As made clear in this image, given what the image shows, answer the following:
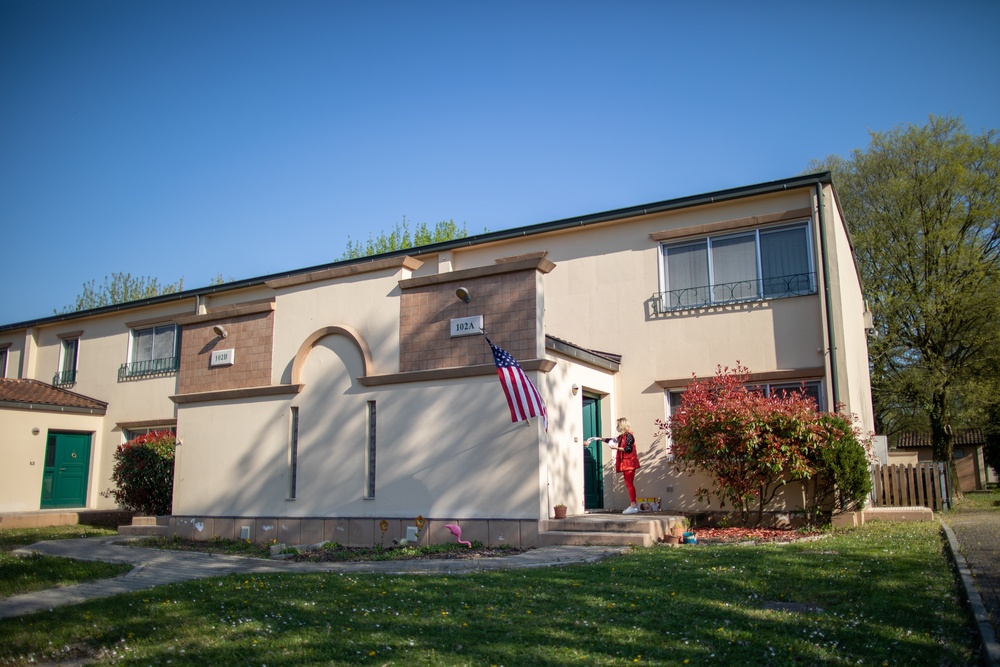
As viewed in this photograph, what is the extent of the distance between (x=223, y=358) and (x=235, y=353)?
308 millimetres

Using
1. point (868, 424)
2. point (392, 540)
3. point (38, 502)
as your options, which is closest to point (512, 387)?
point (392, 540)

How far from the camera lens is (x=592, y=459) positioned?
Answer: 1540 centimetres

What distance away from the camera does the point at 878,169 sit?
28328 millimetres

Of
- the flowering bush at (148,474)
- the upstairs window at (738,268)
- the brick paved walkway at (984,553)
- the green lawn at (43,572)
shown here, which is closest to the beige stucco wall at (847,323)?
the upstairs window at (738,268)

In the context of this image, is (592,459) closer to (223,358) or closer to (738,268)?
(738,268)

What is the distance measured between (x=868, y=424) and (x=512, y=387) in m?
11.7

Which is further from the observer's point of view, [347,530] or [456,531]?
[347,530]

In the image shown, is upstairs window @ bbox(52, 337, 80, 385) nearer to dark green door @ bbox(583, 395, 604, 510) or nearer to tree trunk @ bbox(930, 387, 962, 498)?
dark green door @ bbox(583, 395, 604, 510)

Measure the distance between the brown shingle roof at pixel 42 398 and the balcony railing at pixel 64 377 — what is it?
37 cm

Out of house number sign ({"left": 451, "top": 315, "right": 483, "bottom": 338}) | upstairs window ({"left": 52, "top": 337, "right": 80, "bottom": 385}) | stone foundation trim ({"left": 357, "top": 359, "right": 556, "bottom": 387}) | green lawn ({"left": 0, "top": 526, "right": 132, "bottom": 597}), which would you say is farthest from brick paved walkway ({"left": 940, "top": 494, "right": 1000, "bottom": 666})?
upstairs window ({"left": 52, "top": 337, "right": 80, "bottom": 385})

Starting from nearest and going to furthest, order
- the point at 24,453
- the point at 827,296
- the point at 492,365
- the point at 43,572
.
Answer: the point at 43,572 < the point at 492,365 < the point at 827,296 < the point at 24,453

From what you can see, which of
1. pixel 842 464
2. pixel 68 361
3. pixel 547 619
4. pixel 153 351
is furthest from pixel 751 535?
pixel 68 361

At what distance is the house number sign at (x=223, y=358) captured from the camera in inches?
631

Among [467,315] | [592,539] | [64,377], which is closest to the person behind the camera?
[592,539]
